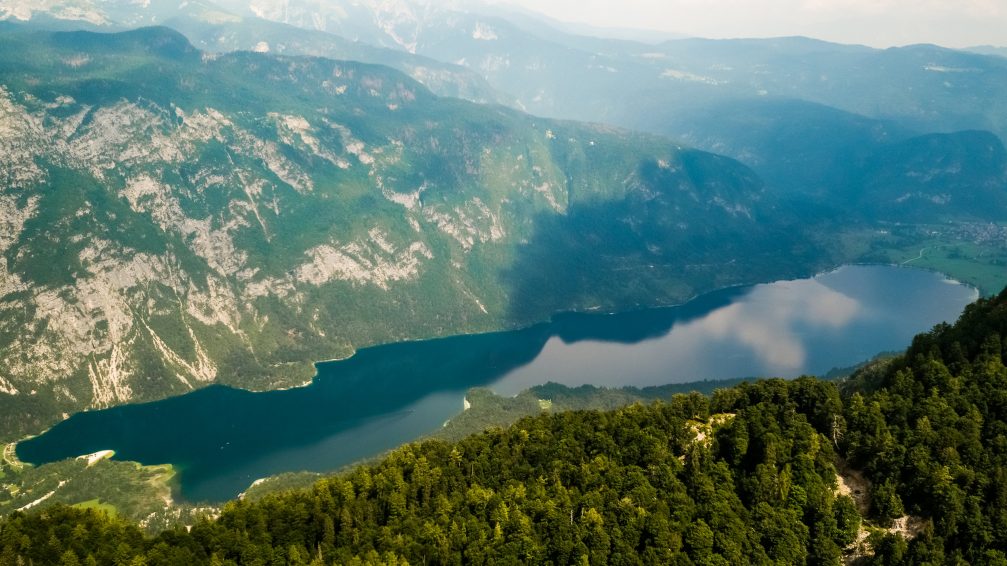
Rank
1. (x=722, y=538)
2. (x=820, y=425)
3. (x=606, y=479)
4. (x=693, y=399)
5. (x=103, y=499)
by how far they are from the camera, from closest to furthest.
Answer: (x=722, y=538) → (x=606, y=479) → (x=820, y=425) → (x=693, y=399) → (x=103, y=499)

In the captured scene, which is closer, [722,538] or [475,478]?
[722,538]

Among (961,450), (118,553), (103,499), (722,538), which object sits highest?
(961,450)

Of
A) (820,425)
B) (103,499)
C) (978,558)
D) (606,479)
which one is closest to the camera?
(978,558)

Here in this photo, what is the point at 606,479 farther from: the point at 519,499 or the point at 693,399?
the point at 693,399

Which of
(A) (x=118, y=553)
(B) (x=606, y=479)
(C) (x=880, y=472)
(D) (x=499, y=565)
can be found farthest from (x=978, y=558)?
(A) (x=118, y=553)

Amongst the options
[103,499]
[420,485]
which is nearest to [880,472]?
[420,485]

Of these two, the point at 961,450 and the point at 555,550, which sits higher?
the point at 961,450
